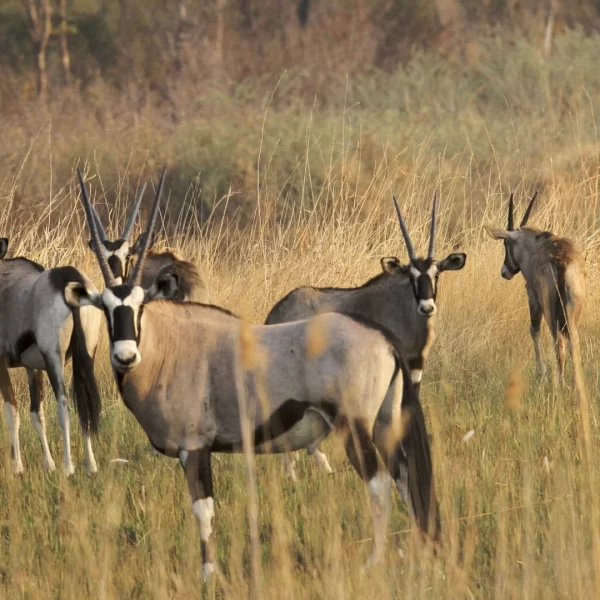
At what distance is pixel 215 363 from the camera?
518cm

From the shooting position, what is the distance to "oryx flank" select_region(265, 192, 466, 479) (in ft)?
24.5

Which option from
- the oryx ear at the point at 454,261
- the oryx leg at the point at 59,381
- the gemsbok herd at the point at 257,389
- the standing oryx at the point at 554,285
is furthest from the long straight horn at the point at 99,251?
the standing oryx at the point at 554,285

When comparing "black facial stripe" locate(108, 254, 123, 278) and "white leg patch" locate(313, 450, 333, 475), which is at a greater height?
"black facial stripe" locate(108, 254, 123, 278)

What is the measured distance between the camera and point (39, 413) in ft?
24.0

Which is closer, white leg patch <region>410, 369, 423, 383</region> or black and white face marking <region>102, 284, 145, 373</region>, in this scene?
black and white face marking <region>102, 284, 145, 373</region>

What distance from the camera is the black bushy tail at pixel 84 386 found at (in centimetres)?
696

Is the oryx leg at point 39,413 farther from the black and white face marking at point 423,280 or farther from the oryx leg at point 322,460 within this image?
the black and white face marking at point 423,280

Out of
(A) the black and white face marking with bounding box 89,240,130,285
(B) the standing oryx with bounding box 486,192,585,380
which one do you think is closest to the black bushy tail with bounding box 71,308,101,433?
(A) the black and white face marking with bounding box 89,240,130,285

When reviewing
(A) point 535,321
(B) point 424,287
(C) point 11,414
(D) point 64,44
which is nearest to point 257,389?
(B) point 424,287

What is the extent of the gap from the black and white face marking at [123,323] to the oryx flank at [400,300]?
2.50 m

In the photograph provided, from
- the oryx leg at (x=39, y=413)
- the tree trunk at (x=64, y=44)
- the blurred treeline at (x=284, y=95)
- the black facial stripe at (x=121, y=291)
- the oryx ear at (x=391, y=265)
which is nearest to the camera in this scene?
the black facial stripe at (x=121, y=291)

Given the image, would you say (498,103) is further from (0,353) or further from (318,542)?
(318,542)

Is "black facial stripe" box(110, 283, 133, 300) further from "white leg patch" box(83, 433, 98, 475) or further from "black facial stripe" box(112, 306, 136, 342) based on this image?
"white leg patch" box(83, 433, 98, 475)

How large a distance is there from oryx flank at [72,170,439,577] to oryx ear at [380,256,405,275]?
280cm
